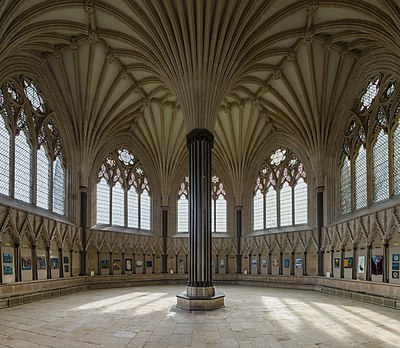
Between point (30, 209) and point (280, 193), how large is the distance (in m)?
18.8

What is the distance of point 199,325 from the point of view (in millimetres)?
13336

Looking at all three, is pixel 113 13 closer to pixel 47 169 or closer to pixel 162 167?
pixel 47 169

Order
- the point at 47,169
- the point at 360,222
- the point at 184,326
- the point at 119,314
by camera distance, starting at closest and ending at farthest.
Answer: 1. the point at 184,326
2. the point at 119,314
3. the point at 360,222
4. the point at 47,169

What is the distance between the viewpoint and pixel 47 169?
24.7 meters

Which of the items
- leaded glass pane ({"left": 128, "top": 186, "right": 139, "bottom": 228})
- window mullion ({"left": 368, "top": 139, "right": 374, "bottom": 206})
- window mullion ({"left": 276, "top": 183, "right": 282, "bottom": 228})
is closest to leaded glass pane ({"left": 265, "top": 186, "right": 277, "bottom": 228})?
window mullion ({"left": 276, "top": 183, "right": 282, "bottom": 228})

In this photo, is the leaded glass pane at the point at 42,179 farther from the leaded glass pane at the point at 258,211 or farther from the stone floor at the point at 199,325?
the leaded glass pane at the point at 258,211

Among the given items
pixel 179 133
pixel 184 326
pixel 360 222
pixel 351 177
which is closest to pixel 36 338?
pixel 184 326

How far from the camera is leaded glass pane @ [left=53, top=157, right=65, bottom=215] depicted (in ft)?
→ 83.7

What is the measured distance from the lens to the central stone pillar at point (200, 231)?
1705 centimetres

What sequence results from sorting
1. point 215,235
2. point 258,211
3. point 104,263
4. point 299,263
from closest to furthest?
point 299,263
point 104,263
point 258,211
point 215,235

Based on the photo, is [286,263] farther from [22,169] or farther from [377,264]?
[22,169]

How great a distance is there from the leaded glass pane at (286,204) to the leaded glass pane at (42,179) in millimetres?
17528

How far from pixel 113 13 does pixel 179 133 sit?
14139mm

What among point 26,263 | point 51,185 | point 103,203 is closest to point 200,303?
point 26,263
